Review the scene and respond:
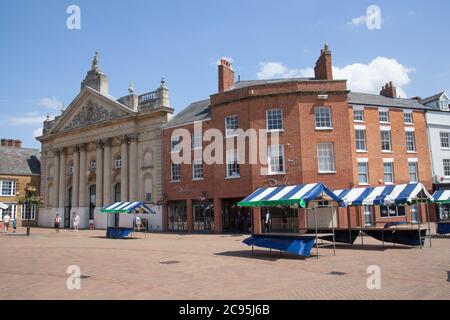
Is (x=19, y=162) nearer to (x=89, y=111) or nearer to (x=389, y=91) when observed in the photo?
(x=89, y=111)

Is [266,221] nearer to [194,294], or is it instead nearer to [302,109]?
[302,109]

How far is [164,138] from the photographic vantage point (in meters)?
35.7

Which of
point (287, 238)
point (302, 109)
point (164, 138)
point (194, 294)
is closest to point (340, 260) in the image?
point (287, 238)

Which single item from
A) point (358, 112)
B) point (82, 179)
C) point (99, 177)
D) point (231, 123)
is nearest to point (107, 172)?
point (99, 177)

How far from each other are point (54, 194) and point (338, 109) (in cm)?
3478

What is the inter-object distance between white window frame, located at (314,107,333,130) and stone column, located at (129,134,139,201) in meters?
17.9

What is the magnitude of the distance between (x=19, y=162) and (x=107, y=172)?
19785 millimetres

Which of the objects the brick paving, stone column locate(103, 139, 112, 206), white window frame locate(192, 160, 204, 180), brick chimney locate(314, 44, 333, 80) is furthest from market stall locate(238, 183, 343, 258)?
stone column locate(103, 139, 112, 206)

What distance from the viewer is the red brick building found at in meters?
28.4

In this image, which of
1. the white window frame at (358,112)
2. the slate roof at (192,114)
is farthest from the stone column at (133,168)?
the white window frame at (358,112)

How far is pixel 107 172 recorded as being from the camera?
4012 cm

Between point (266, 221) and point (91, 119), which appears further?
point (91, 119)

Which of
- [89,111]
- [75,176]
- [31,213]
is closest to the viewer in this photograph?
[89,111]
